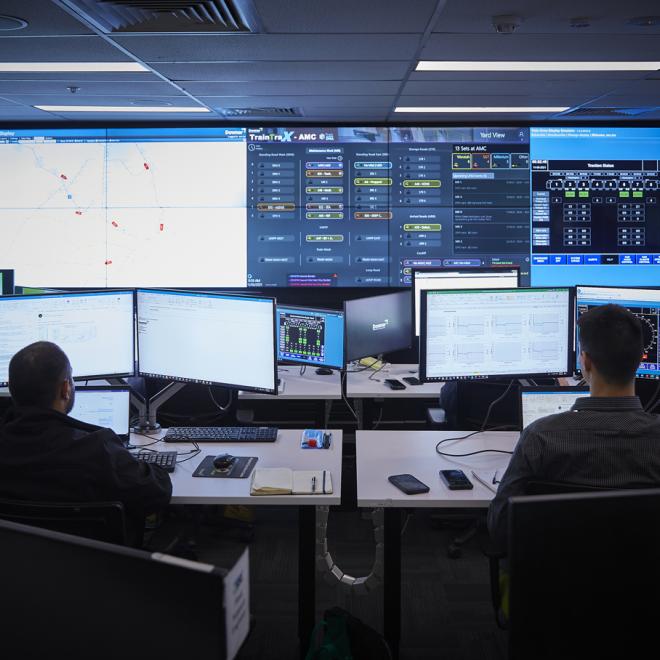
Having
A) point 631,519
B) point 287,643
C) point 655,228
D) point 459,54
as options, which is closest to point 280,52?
point 459,54

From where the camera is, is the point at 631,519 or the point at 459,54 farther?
the point at 459,54

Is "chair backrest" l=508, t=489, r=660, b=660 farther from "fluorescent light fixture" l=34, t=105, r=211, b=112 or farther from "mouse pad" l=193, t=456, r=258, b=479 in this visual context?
"fluorescent light fixture" l=34, t=105, r=211, b=112

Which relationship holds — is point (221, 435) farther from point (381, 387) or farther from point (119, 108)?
point (119, 108)

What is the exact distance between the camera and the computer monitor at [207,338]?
2521mm

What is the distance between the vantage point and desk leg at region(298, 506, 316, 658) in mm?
2189

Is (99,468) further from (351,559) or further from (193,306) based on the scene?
(351,559)

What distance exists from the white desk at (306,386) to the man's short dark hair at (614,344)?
67.6 inches

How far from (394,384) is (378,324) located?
18.1 inches

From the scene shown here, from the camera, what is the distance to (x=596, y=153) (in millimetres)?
5344

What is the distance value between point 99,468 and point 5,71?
3014 millimetres

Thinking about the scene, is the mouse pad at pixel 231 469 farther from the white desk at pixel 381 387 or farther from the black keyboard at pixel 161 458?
the white desk at pixel 381 387

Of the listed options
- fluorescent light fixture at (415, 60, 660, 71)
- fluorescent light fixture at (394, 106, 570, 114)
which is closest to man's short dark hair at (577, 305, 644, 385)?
fluorescent light fixture at (415, 60, 660, 71)

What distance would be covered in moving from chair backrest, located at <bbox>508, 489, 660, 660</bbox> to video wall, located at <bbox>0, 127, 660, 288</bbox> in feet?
14.8

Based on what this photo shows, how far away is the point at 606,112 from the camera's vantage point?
495 cm
